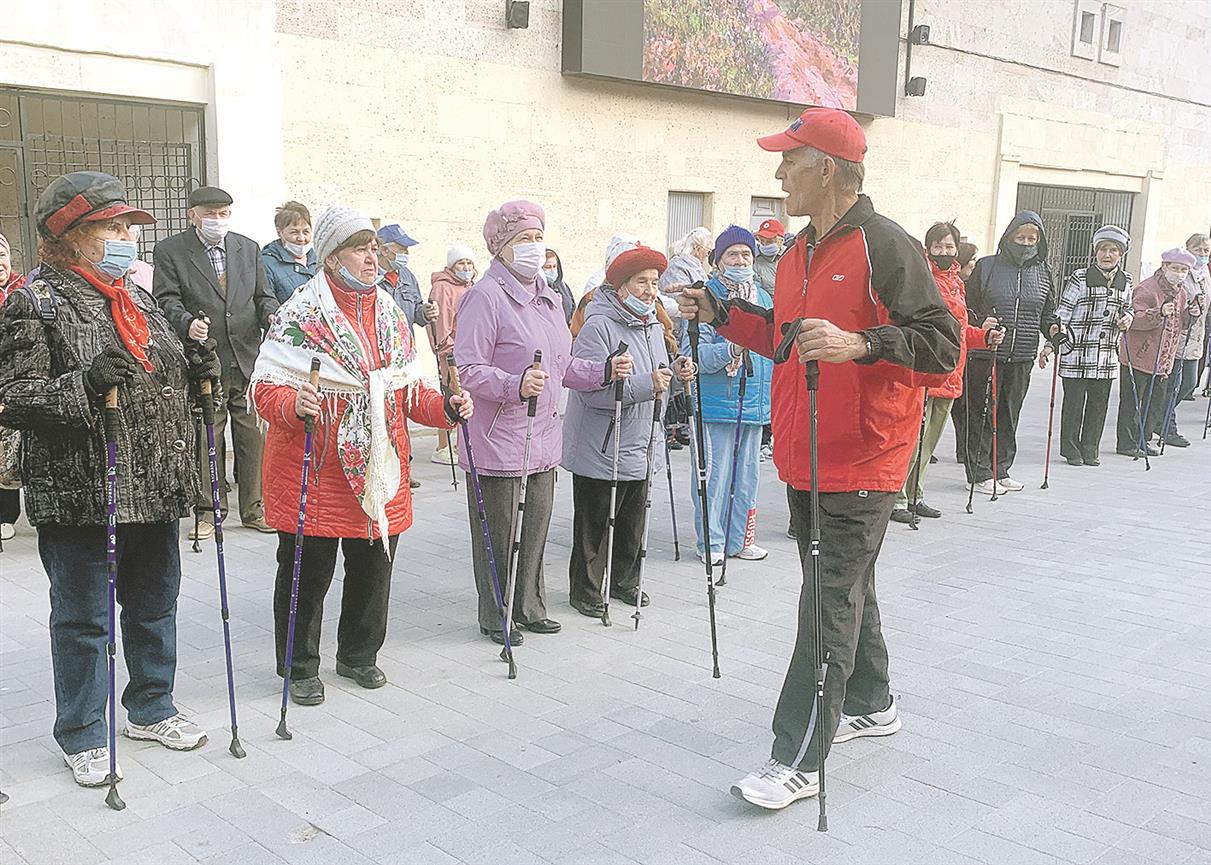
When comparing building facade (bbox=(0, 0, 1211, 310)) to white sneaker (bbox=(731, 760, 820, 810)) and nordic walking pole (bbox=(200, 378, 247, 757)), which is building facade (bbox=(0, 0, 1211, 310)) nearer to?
nordic walking pole (bbox=(200, 378, 247, 757))

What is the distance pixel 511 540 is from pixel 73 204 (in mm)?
2432

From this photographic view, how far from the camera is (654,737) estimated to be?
174 inches

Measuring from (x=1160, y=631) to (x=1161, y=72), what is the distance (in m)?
18.9

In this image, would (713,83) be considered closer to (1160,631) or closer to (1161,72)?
(1160,631)

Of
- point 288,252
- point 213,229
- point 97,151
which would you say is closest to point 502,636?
point 213,229

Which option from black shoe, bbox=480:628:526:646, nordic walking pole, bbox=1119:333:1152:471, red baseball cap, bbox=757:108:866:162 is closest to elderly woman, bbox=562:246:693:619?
black shoe, bbox=480:628:526:646

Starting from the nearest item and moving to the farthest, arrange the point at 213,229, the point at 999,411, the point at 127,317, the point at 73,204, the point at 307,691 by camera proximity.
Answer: the point at 73,204 < the point at 127,317 < the point at 307,691 < the point at 213,229 < the point at 999,411

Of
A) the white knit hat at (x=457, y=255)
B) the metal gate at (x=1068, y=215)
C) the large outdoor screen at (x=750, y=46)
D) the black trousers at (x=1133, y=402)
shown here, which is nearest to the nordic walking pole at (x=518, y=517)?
the white knit hat at (x=457, y=255)

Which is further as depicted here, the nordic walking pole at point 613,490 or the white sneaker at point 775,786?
the nordic walking pole at point 613,490

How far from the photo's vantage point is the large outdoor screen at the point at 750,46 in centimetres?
1180

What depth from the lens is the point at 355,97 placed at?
33.0 ft

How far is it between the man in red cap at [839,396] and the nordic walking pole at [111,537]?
2.07 metres

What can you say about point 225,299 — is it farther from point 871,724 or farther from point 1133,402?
point 1133,402

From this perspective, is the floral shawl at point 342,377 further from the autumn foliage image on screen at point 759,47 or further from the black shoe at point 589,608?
the autumn foliage image on screen at point 759,47
